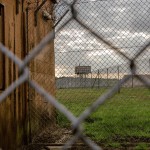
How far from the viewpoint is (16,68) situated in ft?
18.3

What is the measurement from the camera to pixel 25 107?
6246 millimetres

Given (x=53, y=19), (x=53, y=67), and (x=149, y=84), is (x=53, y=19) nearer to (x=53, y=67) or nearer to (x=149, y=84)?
(x=53, y=67)

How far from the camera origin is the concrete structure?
5043 mm

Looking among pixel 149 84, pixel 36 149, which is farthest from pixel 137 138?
pixel 149 84

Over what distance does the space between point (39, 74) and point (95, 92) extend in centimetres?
941

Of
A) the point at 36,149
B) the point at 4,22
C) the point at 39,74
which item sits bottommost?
the point at 36,149

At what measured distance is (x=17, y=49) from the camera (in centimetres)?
583

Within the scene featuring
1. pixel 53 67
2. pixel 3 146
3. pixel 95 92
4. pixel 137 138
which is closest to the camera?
pixel 3 146

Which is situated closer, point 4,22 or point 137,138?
point 4,22

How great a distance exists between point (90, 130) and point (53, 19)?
2316 millimetres

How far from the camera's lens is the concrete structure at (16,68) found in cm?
504

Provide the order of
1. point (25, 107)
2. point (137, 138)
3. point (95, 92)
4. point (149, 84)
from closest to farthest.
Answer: point (149, 84) < point (25, 107) < point (137, 138) < point (95, 92)

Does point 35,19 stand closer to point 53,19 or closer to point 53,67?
point 53,19

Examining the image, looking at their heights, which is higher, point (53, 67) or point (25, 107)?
point (53, 67)
